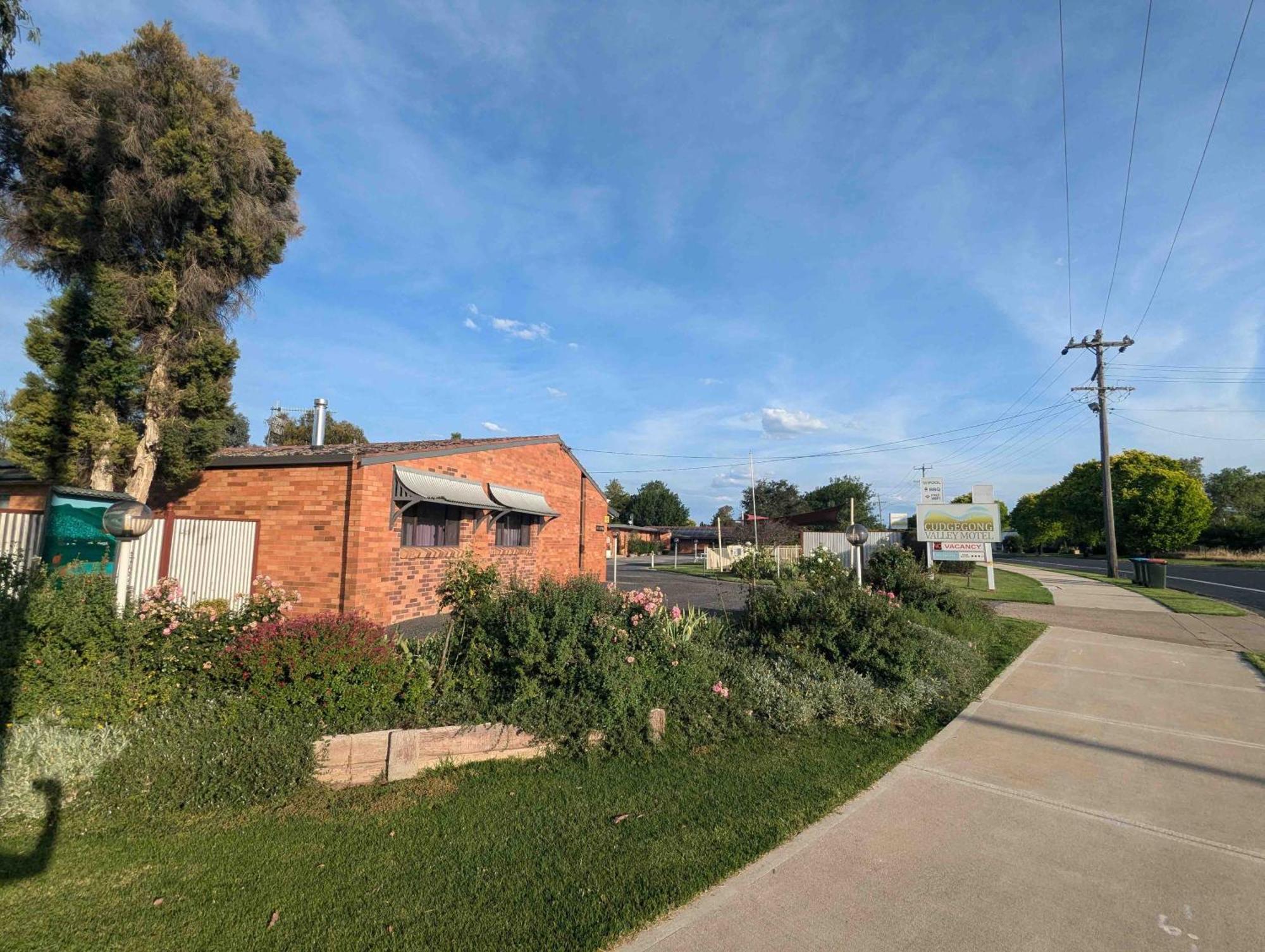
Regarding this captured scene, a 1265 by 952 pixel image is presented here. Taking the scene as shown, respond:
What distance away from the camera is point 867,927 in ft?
8.77

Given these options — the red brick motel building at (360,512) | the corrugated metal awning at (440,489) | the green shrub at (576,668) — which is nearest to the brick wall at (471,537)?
the red brick motel building at (360,512)

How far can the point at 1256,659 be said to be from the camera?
8484mm

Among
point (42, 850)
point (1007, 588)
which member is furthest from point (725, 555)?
point (42, 850)

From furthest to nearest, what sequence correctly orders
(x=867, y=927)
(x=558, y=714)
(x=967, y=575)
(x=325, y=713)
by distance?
(x=967, y=575), (x=558, y=714), (x=325, y=713), (x=867, y=927)

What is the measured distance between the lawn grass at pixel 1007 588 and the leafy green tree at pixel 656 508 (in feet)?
153

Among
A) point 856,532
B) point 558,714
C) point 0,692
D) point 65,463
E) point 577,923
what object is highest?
point 65,463

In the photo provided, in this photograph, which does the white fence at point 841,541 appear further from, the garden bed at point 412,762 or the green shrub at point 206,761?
the green shrub at point 206,761

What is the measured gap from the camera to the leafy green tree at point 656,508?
70.3 metres

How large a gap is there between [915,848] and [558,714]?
2.53 metres

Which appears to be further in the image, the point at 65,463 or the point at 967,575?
the point at 967,575

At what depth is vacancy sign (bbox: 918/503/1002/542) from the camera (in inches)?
740

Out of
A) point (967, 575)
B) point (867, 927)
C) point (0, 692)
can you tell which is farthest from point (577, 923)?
point (967, 575)

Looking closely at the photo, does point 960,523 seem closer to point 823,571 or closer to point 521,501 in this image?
point 823,571

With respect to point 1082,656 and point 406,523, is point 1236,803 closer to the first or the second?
point 1082,656
